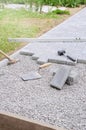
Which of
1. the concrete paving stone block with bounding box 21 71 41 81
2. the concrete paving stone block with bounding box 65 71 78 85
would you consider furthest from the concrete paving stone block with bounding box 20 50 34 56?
the concrete paving stone block with bounding box 65 71 78 85

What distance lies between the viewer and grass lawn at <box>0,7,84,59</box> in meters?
6.41

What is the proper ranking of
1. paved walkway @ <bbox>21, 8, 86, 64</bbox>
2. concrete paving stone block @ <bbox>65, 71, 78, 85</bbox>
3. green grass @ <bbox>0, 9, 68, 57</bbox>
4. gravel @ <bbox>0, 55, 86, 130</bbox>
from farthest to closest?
green grass @ <bbox>0, 9, 68, 57</bbox> < paved walkway @ <bbox>21, 8, 86, 64</bbox> < concrete paving stone block @ <bbox>65, 71, 78, 85</bbox> < gravel @ <bbox>0, 55, 86, 130</bbox>

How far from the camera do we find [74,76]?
4.34 metres

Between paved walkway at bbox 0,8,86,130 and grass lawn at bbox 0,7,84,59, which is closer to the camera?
paved walkway at bbox 0,8,86,130

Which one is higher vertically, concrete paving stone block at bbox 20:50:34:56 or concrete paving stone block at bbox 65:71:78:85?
concrete paving stone block at bbox 65:71:78:85

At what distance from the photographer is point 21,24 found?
8.35 meters

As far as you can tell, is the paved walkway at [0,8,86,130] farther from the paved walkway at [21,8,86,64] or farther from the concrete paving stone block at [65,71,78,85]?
the paved walkway at [21,8,86,64]

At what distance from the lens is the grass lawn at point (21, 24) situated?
21.0ft

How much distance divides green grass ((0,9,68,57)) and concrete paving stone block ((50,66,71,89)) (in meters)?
1.83

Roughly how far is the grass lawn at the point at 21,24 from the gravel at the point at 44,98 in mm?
1103

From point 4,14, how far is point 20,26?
173 centimetres

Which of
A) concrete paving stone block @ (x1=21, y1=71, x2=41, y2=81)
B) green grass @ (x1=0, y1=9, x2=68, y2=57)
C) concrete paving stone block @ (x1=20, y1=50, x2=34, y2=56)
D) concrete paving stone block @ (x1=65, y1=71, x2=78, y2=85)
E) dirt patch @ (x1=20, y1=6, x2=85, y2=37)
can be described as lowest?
dirt patch @ (x1=20, y1=6, x2=85, y2=37)

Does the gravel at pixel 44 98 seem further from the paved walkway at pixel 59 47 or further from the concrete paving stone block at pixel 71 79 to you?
Result: the paved walkway at pixel 59 47

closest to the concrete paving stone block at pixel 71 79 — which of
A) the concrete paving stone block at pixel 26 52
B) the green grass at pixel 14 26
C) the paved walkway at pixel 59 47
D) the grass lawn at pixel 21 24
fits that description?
the paved walkway at pixel 59 47
